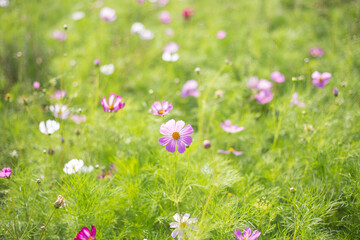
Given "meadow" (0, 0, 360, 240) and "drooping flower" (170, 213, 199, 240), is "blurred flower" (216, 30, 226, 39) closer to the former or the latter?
"meadow" (0, 0, 360, 240)

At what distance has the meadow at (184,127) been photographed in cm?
104

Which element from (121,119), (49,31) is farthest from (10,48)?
(121,119)

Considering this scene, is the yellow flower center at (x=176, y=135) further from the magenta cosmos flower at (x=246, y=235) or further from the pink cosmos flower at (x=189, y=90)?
the pink cosmos flower at (x=189, y=90)

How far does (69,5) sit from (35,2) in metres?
0.39

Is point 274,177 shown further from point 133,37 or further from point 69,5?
point 69,5

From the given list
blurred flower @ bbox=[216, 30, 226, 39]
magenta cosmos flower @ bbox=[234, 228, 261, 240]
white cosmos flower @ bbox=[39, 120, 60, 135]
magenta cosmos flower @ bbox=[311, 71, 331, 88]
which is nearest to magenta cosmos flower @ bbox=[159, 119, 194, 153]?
magenta cosmos flower @ bbox=[234, 228, 261, 240]

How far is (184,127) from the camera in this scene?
922 mm

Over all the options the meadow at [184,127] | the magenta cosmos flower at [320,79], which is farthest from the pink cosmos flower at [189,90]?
the magenta cosmos flower at [320,79]

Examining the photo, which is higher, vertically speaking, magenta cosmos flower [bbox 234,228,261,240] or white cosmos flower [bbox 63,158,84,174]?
white cosmos flower [bbox 63,158,84,174]

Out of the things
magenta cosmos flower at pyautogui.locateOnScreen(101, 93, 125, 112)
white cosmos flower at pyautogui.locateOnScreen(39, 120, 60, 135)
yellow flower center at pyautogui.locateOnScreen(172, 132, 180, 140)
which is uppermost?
yellow flower center at pyautogui.locateOnScreen(172, 132, 180, 140)

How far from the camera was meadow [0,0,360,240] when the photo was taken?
1044 mm

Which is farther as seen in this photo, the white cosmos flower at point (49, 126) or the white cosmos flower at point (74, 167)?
the white cosmos flower at point (49, 126)

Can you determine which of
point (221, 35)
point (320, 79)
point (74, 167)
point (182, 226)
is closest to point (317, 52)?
point (221, 35)

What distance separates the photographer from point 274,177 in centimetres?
125
